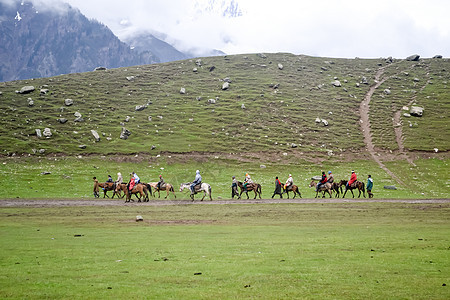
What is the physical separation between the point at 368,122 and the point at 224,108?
4333cm

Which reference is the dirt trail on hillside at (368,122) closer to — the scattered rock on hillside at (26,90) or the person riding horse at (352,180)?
the person riding horse at (352,180)

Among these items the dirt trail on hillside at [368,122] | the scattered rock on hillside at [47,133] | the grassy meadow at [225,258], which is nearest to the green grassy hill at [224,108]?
the scattered rock on hillside at [47,133]

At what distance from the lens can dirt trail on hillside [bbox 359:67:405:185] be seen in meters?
77.1

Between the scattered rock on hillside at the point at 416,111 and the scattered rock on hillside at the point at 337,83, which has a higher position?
the scattered rock on hillside at the point at 337,83

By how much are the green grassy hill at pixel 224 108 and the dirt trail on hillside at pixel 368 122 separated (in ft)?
5.99

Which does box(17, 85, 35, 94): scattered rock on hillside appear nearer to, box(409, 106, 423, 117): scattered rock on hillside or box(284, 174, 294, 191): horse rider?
box(284, 174, 294, 191): horse rider

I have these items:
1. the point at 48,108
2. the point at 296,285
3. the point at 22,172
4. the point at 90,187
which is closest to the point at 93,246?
the point at 296,285

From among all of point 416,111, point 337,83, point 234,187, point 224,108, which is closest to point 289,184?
point 234,187

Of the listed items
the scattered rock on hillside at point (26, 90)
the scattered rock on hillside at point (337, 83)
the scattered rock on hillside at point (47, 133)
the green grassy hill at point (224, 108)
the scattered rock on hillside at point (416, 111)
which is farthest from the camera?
the scattered rock on hillside at point (337, 83)

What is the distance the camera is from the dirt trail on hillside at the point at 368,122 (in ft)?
253

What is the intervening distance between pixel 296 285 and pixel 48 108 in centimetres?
10468

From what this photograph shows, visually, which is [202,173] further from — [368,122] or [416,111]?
[416,111]

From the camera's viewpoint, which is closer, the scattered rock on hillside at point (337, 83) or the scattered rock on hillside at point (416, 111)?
the scattered rock on hillside at point (416, 111)

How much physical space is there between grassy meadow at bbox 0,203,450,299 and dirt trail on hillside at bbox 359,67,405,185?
160 feet
